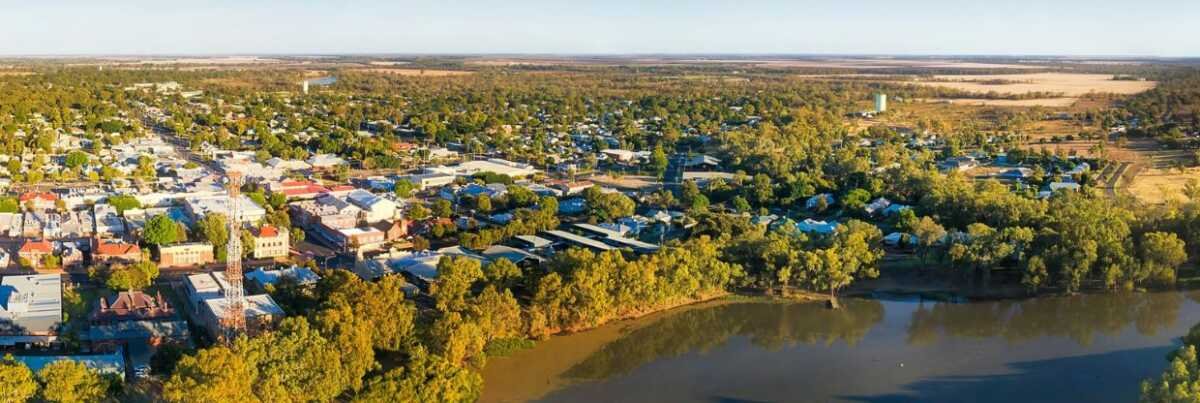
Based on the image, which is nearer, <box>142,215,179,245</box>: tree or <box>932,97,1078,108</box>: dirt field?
<box>142,215,179,245</box>: tree

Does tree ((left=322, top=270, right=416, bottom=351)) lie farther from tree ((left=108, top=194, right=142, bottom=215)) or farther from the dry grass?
the dry grass

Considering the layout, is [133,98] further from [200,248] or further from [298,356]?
[298,356]

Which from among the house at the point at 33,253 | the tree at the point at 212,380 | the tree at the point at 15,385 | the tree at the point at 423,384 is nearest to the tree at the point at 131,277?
the house at the point at 33,253

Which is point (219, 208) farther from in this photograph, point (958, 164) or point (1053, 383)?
point (958, 164)

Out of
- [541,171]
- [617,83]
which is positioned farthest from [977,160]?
[617,83]

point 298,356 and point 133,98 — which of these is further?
point 133,98

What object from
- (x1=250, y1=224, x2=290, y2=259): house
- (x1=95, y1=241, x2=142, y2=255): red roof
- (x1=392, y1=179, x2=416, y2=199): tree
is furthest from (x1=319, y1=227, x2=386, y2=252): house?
(x1=392, y1=179, x2=416, y2=199): tree

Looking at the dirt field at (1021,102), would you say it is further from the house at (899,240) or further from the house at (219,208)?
the house at (219,208)
